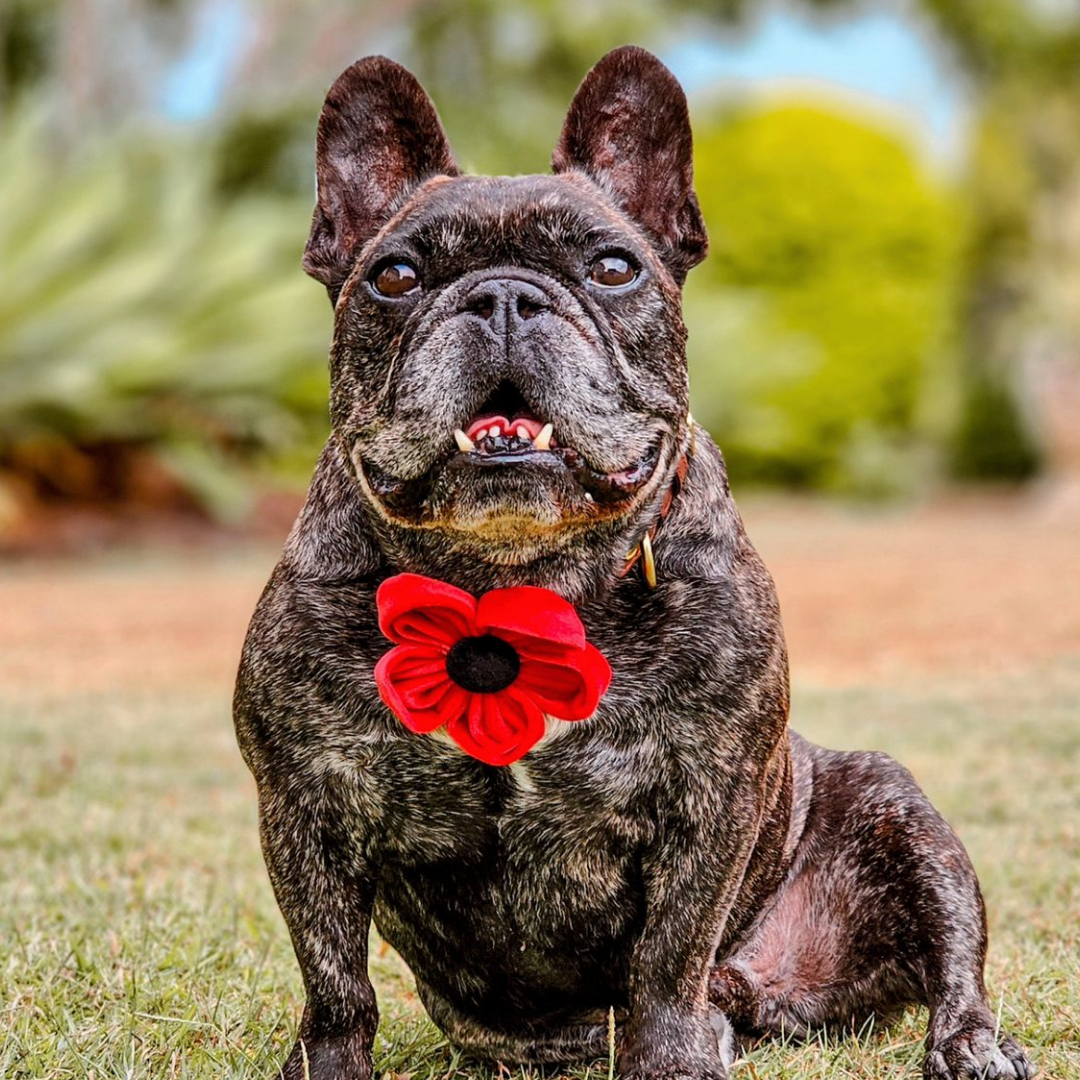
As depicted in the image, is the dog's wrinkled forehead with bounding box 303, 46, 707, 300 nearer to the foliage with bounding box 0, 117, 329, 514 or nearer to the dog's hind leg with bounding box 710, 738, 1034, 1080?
the dog's hind leg with bounding box 710, 738, 1034, 1080

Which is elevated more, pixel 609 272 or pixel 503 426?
pixel 609 272

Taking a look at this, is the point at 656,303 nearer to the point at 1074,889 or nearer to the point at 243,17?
the point at 1074,889

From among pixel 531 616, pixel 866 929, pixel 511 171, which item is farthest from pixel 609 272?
pixel 511 171

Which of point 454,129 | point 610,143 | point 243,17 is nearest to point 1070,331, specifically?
point 454,129

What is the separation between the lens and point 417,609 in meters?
2.37

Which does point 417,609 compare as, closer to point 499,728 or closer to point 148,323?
point 499,728

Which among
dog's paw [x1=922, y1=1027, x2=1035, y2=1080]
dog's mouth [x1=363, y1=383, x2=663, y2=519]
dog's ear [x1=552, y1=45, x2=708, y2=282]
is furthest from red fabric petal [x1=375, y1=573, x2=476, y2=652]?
dog's paw [x1=922, y1=1027, x2=1035, y2=1080]

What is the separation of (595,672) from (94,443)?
1110cm

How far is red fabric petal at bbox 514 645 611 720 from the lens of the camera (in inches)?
92.0

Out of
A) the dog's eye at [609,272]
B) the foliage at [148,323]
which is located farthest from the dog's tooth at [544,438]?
the foliage at [148,323]

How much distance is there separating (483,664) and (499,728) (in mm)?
111

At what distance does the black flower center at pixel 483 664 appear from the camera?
2.39 meters

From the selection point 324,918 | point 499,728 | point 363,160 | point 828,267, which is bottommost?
point 324,918

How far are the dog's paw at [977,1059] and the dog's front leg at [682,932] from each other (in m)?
0.39
